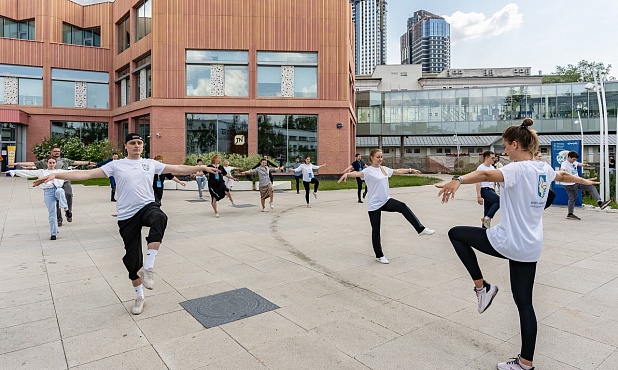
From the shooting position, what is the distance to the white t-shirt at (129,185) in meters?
4.64

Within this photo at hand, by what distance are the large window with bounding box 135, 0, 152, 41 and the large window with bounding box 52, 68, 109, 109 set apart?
7821 millimetres

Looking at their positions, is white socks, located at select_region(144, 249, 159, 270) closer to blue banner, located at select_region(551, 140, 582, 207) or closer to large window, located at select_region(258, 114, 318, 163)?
blue banner, located at select_region(551, 140, 582, 207)

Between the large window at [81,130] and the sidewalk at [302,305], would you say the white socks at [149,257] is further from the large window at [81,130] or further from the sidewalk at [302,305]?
the large window at [81,130]


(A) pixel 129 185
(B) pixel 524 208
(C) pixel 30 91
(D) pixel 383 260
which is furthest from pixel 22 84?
(B) pixel 524 208

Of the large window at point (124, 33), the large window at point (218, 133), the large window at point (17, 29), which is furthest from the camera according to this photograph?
the large window at point (17, 29)

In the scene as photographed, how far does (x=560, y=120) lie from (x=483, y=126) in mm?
8782

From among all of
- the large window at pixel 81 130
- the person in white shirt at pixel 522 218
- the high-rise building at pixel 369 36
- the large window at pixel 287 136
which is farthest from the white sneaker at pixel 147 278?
the high-rise building at pixel 369 36

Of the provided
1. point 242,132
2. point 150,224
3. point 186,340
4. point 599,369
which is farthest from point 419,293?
point 242,132

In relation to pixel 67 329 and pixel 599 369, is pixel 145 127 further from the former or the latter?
pixel 599 369

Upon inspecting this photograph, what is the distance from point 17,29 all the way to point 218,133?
83.9 feet

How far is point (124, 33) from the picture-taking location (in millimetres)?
35062

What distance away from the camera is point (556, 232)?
943cm

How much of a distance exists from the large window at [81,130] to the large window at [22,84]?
8.29 feet

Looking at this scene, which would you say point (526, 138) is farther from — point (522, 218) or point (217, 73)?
point (217, 73)
